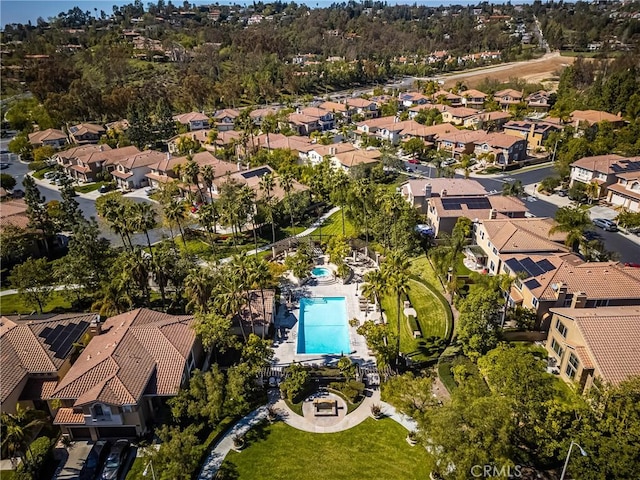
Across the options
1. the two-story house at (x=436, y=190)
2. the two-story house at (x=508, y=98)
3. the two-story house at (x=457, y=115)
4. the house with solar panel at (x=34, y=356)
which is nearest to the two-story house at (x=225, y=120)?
the two-story house at (x=457, y=115)

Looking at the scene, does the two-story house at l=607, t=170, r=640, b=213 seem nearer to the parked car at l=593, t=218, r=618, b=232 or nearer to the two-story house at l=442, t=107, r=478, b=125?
the parked car at l=593, t=218, r=618, b=232

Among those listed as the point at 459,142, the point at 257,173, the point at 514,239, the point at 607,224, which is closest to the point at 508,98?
the point at 459,142

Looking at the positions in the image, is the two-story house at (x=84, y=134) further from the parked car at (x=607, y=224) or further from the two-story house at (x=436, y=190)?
the parked car at (x=607, y=224)

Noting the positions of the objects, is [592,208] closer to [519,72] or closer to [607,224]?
[607,224]

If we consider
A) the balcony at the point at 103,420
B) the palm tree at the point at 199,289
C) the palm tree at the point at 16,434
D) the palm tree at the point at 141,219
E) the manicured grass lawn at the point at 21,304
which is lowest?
the manicured grass lawn at the point at 21,304

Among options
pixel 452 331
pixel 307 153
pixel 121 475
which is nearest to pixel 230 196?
pixel 307 153

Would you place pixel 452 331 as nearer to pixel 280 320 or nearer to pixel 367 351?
pixel 367 351
